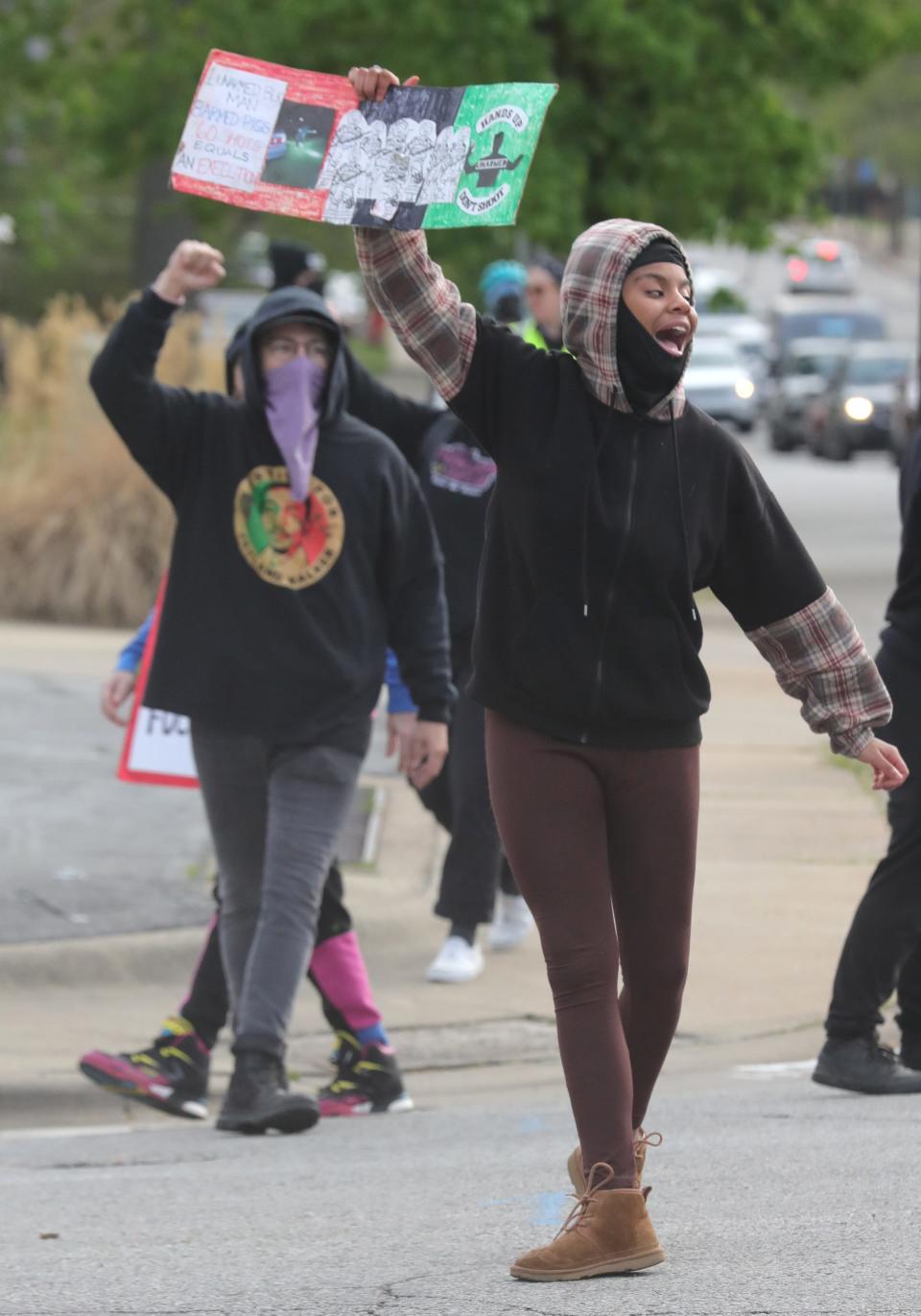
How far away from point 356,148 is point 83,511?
1107 centimetres

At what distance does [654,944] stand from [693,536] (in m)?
0.71

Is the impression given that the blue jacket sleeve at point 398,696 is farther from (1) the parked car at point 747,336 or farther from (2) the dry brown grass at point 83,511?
(1) the parked car at point 747,336

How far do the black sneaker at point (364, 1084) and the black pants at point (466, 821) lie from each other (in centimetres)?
117

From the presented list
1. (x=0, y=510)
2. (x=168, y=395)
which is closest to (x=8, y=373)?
(x=0, y=510)

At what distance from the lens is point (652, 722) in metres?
4.24

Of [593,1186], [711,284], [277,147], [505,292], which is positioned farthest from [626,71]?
[711,284]

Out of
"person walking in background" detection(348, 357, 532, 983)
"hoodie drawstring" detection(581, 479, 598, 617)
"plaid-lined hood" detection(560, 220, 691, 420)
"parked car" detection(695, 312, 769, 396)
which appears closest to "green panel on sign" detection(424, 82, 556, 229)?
"plaid-lined hood" detection(560, 220, 691, 420)

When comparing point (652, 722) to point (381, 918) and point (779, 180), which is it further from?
point (779, 180)

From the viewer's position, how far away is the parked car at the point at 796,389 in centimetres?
3959

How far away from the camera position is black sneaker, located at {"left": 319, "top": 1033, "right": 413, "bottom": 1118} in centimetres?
629

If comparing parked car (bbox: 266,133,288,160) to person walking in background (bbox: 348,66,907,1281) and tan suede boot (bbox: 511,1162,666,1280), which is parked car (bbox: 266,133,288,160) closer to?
person walking in background (bbox: 348,66,907,1281)

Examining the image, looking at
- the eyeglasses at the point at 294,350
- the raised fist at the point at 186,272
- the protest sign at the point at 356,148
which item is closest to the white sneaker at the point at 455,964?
the eyeglasses at the point at 294,350

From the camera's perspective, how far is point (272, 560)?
5.84m

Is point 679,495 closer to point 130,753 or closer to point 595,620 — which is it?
point 595,620
